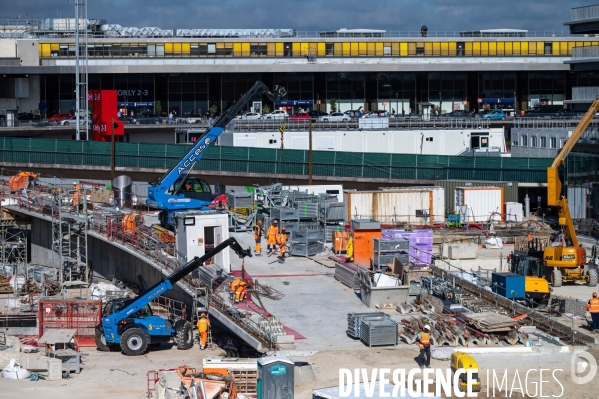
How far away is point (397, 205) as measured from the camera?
45.8 metres

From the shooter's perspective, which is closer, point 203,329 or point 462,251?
point 203,329

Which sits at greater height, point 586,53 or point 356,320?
point 586,53

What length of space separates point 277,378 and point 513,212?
2583 cm

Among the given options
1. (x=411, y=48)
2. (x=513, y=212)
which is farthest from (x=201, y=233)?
(x=411, y=48)

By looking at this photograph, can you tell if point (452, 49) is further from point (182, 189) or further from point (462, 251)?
point (462, 251)

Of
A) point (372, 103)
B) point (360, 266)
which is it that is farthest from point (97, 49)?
point (360, 266)

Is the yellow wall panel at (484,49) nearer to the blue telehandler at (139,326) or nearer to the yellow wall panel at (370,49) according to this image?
the yellow wall panel at (370,49)

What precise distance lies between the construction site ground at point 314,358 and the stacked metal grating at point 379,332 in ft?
0.74

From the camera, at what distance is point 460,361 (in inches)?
955

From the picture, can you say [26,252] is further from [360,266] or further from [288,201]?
[360,266]

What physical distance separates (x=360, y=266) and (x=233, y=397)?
11.8 m

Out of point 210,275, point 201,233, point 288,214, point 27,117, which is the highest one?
point 27,117

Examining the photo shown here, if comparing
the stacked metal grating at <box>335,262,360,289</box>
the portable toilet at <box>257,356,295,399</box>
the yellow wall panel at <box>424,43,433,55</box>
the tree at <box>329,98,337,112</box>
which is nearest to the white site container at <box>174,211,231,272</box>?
the stacked metal grating at <box>335,262,360,289</box>

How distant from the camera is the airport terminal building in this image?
8719 cm
